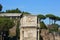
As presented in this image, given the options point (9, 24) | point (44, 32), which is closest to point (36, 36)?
point (44, 32)

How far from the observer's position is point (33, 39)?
1577cm

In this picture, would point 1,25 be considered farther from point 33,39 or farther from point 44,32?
point 33,39

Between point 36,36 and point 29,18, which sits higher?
point 29,18

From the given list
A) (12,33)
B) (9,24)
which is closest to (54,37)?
(12,33)

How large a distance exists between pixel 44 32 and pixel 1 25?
2191 cm

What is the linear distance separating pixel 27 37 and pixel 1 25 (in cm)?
2628

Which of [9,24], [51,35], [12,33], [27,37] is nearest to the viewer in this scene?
[27,37]

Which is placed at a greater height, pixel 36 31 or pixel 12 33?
pixel 36 31

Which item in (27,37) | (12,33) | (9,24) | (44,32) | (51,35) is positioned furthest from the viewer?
(9,24)

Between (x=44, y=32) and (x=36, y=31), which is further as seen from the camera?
(x=44, y=32)

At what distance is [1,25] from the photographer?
41750 millimetres

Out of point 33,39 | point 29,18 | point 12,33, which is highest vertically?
point 29,18

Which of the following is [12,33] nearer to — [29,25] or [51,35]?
[51,35]

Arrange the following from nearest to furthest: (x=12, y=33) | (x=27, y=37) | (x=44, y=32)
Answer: (x=27, y=37), (x=44, y=32), (x=12, y=33)
